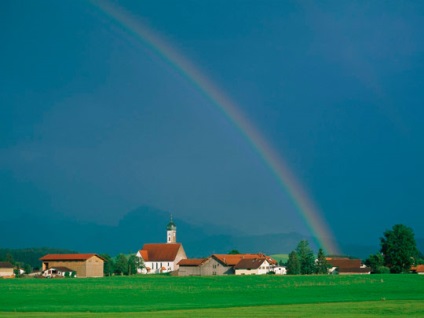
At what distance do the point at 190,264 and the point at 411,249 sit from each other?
59823 mm

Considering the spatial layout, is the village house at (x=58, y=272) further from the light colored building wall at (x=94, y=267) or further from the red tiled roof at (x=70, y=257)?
the red tiled roof at (x=70, y=257)

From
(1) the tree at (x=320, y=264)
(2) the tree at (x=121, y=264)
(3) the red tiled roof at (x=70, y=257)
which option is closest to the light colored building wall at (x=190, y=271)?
(2) the tree at (x=121, y=264)

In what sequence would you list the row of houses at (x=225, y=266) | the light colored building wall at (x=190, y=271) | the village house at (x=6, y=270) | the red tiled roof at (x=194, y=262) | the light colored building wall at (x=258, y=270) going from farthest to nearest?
the red tiled roof at (x=194, y=262)
the light colored building wall at (x=190, y=271)
the village house at (x=6, y=270)
the row of houses at (x=225, y=266)
the light colored building wall at (x=258, y=270)

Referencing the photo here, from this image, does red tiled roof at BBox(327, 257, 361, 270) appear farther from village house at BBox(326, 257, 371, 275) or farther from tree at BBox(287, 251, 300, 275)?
tree at BBox(287, 251, 300, 275)

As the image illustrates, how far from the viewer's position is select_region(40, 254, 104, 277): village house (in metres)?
160

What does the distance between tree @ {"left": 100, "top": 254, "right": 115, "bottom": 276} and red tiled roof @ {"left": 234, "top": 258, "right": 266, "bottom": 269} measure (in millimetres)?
32167

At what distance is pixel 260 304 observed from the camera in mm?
52094

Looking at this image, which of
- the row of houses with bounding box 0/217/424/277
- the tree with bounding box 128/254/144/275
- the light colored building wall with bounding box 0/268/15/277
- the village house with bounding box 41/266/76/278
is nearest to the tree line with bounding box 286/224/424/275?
the row of houses with bounding box 0/217/424/277

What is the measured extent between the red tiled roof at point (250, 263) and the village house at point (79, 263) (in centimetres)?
3643

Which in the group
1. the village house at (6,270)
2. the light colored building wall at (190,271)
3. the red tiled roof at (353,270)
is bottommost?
the red tiled roof at (353,270)

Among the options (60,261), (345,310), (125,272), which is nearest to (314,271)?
(125,272)

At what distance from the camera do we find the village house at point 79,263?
525 ft

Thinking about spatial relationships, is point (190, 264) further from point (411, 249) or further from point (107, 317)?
point (107, 317)

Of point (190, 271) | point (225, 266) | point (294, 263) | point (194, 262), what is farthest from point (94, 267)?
point (294, 263)
